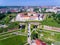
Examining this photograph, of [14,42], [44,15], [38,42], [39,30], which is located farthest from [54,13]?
[14,42]

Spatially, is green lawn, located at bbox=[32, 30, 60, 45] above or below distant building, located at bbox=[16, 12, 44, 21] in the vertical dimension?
below

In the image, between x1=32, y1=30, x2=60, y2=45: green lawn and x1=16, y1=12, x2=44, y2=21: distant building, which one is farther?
x1=16, y1=12, x2=44, y2=21: distant building

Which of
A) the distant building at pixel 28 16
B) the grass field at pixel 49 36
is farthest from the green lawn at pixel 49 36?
the distant building at pixel 28 16

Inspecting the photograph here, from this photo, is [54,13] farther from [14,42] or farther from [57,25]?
[14,42]

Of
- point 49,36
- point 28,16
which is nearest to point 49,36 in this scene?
point 49,36

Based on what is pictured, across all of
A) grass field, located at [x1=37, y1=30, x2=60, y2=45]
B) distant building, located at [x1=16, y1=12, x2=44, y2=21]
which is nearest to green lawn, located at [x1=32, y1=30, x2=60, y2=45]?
grass field, located at [x1=37, y1=30, x2=60, y2=45]

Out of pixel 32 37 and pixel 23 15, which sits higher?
pixel 23 15

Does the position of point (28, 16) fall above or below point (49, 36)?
above

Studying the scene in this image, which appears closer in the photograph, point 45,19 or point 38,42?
point 38,42

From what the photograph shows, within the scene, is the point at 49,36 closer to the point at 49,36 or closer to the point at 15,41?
the point at 49,36

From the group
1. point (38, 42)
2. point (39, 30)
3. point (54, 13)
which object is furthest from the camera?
point (54, 13)

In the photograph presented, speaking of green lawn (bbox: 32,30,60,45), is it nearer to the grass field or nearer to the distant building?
the grass field
